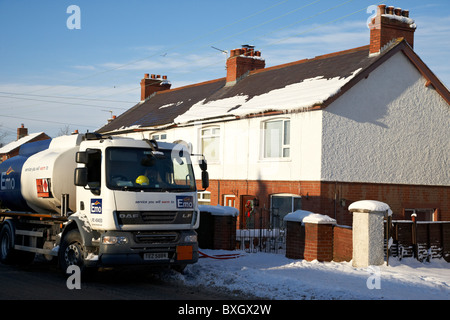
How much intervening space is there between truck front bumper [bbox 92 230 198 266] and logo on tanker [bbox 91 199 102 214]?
516mm

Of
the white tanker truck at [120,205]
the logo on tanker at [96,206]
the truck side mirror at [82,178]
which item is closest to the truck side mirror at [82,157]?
the white tanker truck at [120,205]

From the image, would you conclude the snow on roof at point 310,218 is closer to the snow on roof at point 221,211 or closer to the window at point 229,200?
the snow on roof at point 221,211

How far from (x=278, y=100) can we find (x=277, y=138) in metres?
1.44

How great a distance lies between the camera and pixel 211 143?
2573 cm

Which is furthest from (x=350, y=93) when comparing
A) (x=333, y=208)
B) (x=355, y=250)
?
(x=355, y=250)

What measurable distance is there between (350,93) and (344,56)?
325cm

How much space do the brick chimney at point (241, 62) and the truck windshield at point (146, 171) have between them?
54.3ft

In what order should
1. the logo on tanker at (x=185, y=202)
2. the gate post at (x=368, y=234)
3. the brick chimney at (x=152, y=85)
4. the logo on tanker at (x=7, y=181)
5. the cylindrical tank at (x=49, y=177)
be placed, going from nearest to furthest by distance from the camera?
the logo on tanker at (x=185, y=202)
the cylindrical tank at (x=49, y=177)
the gate post at (x=368, y=234)
the logo on tanker at (x=7, y=181)
the brick chimney at (x=152, y=85)

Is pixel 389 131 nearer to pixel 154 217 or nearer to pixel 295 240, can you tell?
pixel 295 240

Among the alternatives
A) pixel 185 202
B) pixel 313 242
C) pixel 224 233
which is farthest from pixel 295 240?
pixel 185 202

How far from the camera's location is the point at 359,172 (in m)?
21.4

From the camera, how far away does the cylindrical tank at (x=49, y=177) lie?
1362 cm

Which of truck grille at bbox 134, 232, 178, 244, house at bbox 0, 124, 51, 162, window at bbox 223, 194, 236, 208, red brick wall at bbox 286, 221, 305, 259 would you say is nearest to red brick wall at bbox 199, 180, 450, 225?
window at bbox 223, 194, 236, 208

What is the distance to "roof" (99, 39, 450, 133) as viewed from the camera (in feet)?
69.2
